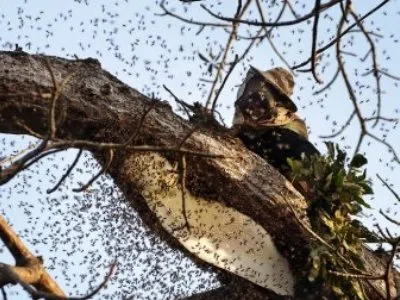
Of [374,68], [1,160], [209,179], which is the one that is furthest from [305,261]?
[1,160]

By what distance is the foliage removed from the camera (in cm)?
494

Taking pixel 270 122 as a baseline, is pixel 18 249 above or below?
below

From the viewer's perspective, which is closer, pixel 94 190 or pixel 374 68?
pixel 374 68

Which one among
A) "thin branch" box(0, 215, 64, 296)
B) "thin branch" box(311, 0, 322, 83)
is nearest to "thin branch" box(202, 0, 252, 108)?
"thin branch" box(311, 0, 322, 83)

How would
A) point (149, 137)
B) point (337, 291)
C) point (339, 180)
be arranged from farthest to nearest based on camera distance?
1. point (339, 180)
2. point (337, 291)
3. point (149, 137)

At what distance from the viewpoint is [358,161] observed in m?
5.41

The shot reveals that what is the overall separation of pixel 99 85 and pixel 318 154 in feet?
5.87

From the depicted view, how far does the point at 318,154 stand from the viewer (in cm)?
559

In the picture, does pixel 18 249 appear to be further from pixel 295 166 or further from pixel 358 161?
pixel 358 161

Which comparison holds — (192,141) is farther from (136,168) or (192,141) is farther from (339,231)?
(339,231)

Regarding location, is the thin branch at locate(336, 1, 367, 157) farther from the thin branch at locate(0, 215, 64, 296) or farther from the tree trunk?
the thin branch at locate(0, 215, 64, 296)

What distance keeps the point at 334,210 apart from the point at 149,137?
145 cm

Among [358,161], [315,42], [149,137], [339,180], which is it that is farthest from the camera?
[358,161]

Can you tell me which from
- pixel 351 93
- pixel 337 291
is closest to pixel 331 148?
pixel 337 291
